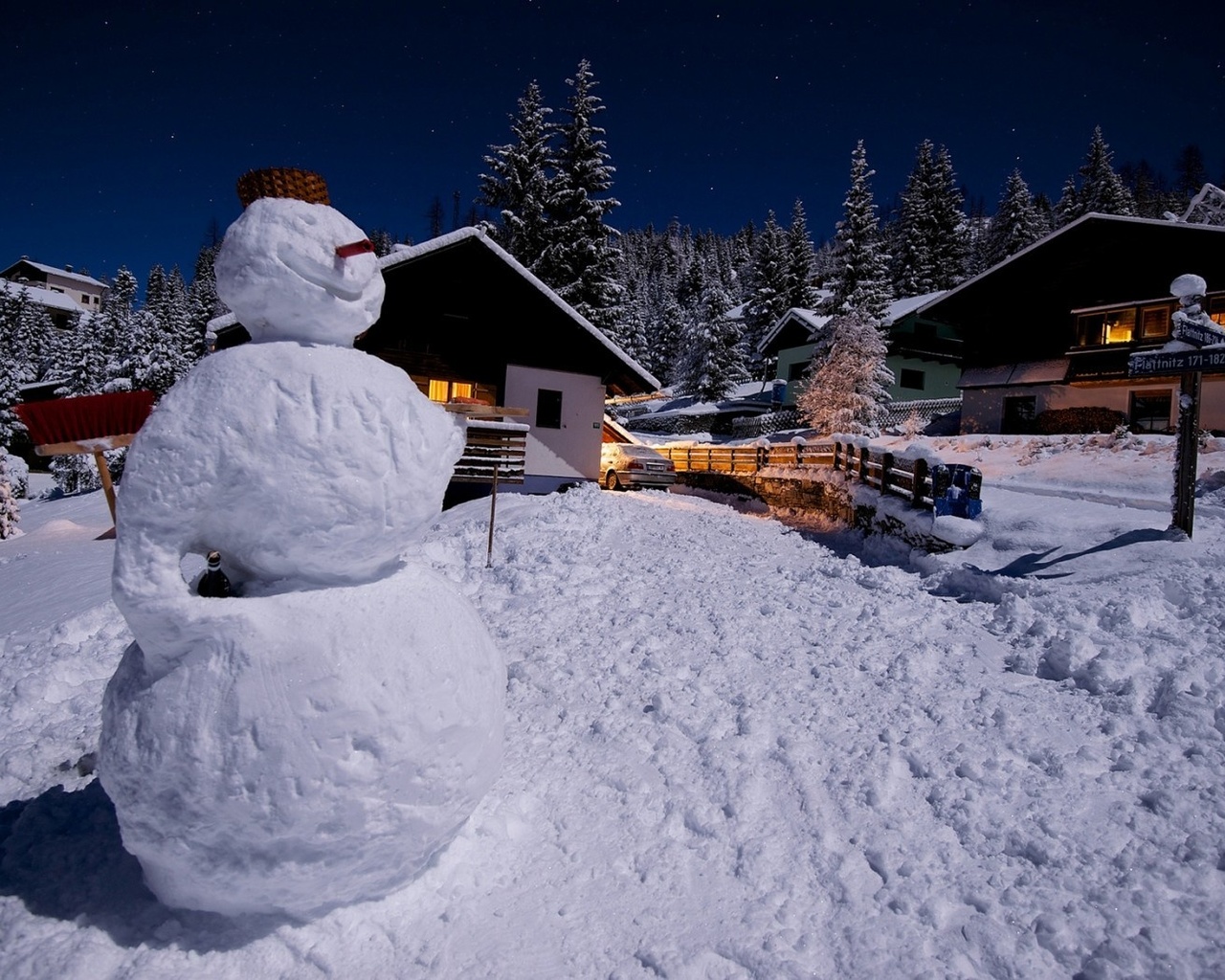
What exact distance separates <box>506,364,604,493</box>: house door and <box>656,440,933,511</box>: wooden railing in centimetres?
580

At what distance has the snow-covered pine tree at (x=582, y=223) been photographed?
26641mm

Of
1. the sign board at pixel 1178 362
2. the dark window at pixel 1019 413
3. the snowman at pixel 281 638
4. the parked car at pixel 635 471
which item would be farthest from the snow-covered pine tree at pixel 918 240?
Result: the snowman at pixel 281 638

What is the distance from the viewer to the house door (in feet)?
60.5

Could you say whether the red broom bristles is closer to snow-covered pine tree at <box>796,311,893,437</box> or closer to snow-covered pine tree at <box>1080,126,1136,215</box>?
snow-covered pine tree at <box>796,311,893,437</box>

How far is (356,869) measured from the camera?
2.60 m

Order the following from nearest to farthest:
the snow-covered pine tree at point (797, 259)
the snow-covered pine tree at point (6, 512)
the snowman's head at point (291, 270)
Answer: the snowman's head at point (291, 270), the snow-covered pine tree at point (6, 512), the snow-covered pine tree at point (797, 259)

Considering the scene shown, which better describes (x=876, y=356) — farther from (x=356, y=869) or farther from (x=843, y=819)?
(x=356, y=869)

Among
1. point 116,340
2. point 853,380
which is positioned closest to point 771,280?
point 853,380

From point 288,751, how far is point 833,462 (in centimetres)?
1566

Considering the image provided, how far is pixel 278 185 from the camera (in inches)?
115

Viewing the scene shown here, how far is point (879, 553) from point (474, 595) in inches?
270

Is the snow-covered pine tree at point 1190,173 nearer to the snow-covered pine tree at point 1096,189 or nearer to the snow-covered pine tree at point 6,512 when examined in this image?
the snow-covered pine tree at point 1096,189

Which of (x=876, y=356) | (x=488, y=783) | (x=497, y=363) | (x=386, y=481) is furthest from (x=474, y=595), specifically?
(x=876, y=356)

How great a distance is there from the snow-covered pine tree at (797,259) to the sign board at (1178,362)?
43402 millimetres
